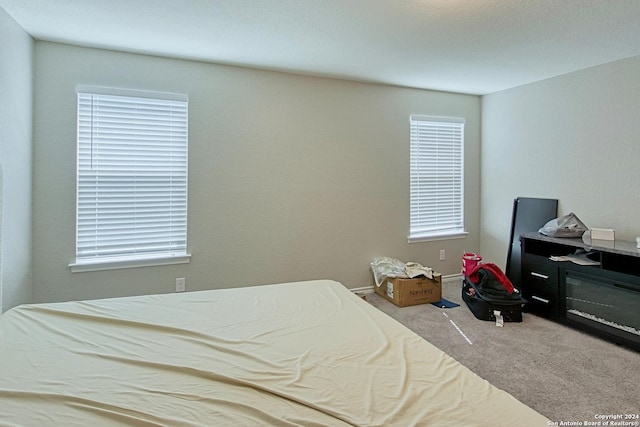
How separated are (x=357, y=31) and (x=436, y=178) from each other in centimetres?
240

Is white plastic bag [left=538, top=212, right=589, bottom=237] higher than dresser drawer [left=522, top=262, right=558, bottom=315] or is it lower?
higher

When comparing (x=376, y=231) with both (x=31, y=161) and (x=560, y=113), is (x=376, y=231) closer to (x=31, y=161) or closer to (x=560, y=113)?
(x=560, y=113)

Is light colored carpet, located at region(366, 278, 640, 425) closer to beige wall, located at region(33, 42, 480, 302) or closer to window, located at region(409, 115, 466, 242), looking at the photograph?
beige wall, located at region(33, 42, 480, 302)

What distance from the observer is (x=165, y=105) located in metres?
3.19

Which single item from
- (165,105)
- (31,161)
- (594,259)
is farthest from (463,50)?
(31,161)

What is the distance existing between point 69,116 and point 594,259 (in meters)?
4.70

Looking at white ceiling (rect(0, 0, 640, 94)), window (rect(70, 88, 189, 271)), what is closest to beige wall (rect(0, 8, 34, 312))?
white ceiling (rect(0, 0, 640, 94))

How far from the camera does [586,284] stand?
9.71 feet

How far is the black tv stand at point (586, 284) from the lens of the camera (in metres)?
2.68

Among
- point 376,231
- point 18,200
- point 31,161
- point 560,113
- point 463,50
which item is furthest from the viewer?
point 376,231

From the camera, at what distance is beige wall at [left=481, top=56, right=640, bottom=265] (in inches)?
126

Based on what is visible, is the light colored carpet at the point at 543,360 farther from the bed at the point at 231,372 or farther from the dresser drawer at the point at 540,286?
the bed at the point at 231,372

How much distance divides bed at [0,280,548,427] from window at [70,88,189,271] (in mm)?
1303

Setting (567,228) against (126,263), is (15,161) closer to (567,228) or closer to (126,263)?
(126,263)
